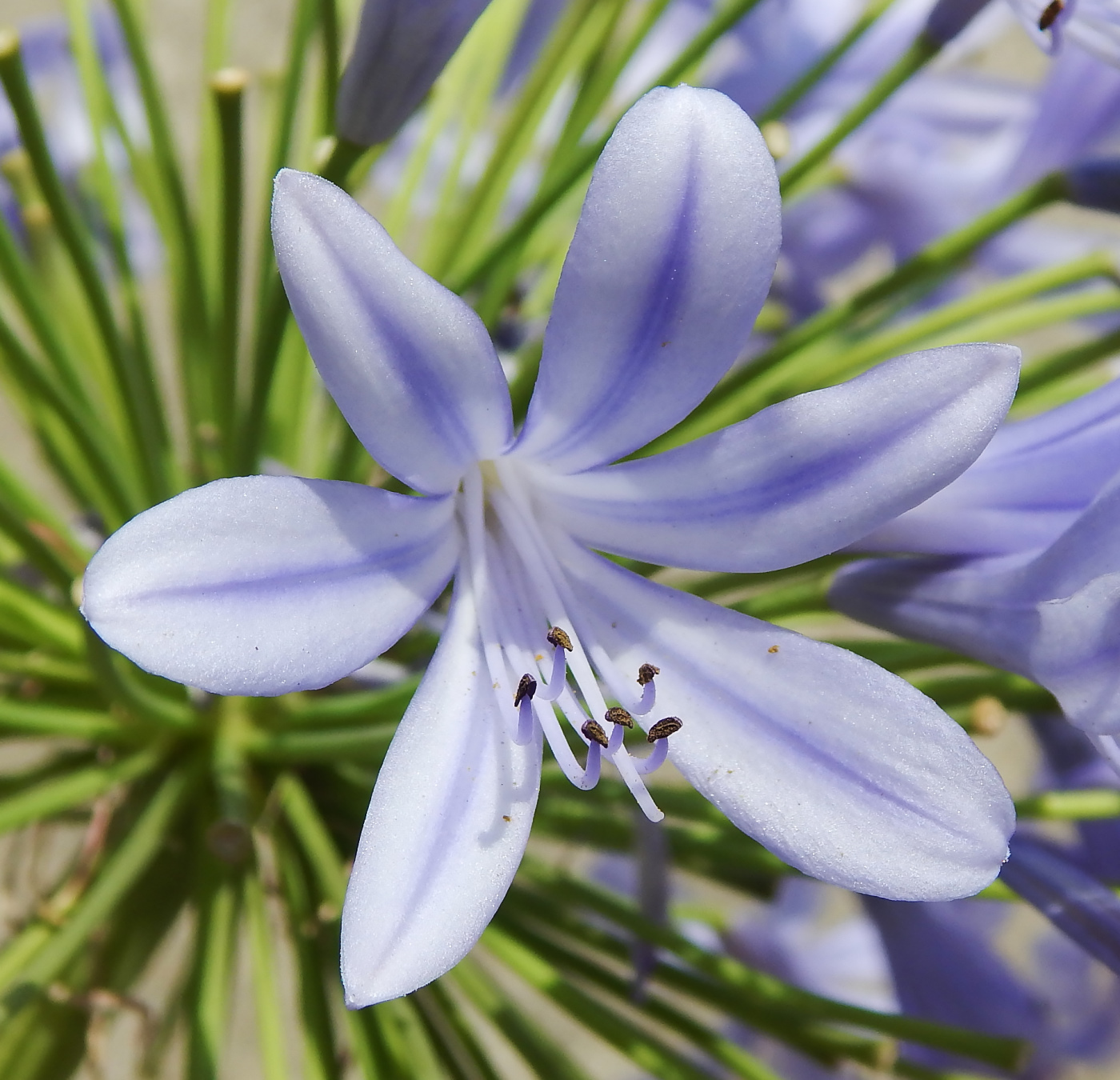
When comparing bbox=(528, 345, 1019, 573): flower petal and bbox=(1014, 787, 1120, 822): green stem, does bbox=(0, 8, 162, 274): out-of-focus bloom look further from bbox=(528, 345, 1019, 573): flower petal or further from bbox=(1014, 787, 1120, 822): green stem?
bbox=(1014, 787, 1120, 822): green stem

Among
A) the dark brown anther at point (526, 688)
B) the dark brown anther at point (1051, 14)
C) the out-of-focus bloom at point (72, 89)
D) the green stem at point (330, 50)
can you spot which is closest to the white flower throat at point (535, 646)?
the dark brown anther at point (526, 688)

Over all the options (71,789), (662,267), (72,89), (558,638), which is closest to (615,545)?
(558,638)

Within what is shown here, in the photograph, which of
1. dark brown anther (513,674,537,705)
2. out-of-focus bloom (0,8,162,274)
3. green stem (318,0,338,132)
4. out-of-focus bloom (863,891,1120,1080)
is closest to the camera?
dark brown anther (513,674,537,705)

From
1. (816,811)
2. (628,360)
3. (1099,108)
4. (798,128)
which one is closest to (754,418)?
(628,360)

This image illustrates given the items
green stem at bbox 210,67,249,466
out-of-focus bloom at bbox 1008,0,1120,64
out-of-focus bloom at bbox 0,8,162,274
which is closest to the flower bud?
out-of-focus bloom at bbox 1008,0,1120,64

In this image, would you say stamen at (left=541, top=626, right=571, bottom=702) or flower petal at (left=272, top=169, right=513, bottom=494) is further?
stamen at (left=541, top=626, right=571, bottom=702)

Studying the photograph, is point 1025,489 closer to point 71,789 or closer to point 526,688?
point 526,688

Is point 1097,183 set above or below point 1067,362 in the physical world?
above
